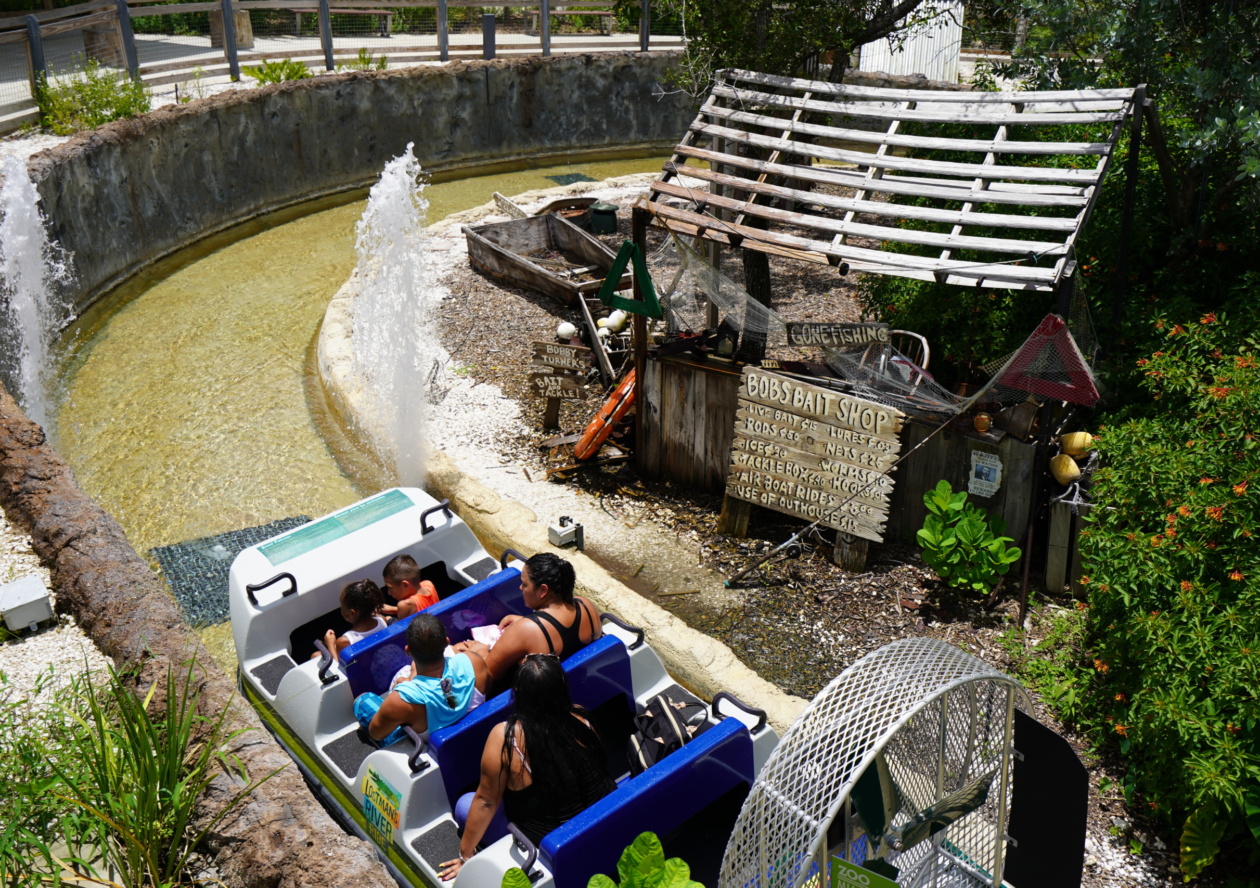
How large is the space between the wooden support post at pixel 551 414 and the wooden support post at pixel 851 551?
9.22 feet

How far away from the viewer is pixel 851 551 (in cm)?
701

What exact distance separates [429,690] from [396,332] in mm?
6340

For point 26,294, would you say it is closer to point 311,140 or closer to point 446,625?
point 311,140

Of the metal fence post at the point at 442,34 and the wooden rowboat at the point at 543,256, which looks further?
the metal fence post at the point at 442,34

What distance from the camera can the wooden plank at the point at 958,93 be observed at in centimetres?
673

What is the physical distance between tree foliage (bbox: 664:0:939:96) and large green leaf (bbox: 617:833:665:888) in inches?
292

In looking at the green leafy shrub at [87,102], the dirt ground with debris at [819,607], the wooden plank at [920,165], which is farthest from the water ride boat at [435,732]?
the green leafy shrub at [87,102]

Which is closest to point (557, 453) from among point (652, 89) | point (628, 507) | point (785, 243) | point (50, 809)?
point (628, 507)

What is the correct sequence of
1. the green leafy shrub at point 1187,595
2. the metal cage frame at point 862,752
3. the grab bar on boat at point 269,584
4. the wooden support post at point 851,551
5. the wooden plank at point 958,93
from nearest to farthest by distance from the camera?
the metal cage frame at point 862,752 → the green leafy shrub at point 1187,595 → the grab bar on boat at point 269,584 → the wooden plank at point 958,93 → the wooden support post at point 851,551

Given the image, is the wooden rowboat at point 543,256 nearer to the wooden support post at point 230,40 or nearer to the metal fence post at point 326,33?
the metal fence post at point 326,33

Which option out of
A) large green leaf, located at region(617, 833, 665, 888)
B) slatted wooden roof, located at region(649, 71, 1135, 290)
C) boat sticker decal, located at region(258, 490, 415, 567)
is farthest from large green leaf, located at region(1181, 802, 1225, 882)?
boat sticker decal, located at region(258, 490, 415, 567)

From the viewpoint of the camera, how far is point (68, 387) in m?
9.98

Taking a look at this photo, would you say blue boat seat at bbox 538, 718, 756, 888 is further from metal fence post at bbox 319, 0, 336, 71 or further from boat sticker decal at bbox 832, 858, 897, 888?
metal fence post at bbox 319, 0, 336, 71

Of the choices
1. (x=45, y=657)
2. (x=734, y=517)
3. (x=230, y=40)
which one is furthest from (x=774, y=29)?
(x=230, y=40)
